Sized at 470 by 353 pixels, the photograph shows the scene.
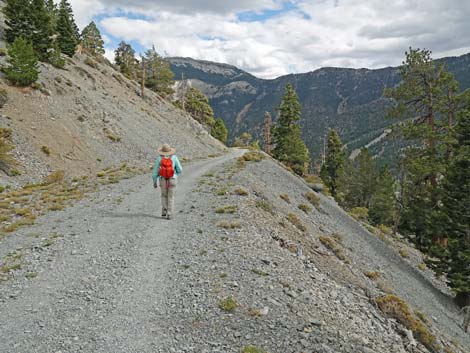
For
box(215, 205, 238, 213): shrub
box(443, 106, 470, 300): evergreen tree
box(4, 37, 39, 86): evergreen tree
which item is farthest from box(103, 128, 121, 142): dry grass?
box(443, 106, 470, 300): evergreen tree

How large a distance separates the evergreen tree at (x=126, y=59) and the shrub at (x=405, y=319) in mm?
74814

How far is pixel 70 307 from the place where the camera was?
261 inches

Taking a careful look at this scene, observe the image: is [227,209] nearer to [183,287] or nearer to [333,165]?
[183,287]

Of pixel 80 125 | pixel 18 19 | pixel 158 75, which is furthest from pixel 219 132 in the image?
pixel 80 125

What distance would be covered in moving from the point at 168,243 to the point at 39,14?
3526cm

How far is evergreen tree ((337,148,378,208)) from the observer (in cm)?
5638

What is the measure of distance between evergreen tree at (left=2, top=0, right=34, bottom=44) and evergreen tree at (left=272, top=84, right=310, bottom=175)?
1265 inches

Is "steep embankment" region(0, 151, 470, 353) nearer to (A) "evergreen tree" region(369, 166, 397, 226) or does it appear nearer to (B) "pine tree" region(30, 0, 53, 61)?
(B) "pine tree" region(30, 0, 53, 61)

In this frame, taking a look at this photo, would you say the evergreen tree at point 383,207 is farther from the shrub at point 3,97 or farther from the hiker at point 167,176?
the shrub at point 3,97

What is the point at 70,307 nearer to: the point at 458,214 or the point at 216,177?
the point at 216,177

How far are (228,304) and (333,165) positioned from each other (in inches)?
2009

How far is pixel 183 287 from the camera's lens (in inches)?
→ 296

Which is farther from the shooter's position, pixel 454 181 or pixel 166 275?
pixel 454 181

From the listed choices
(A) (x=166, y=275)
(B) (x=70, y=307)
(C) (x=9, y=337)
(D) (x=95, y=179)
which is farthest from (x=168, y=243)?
(D) (x=95, y=179)
